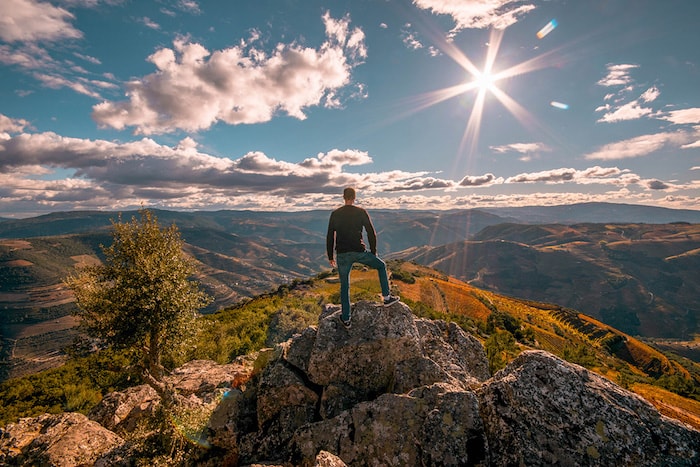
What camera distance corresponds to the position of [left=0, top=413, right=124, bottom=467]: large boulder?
12961mm

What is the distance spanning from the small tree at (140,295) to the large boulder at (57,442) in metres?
3.68

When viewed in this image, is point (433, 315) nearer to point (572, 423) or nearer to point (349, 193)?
point (349, 193)

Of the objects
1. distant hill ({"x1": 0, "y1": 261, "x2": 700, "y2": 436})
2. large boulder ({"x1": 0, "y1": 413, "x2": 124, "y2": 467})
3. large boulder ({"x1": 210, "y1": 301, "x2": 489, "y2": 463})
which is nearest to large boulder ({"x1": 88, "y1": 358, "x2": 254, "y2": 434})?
large boulder ({"x1": 0, "y1": 413, "x2": 124, "y2": 467})

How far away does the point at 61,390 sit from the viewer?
96.2 feet

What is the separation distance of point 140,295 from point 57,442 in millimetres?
8250

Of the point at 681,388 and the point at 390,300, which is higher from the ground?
the point at 390,300

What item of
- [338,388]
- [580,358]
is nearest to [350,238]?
[338,388]

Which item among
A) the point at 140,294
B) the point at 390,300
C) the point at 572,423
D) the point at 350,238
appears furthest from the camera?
the point at 140,294

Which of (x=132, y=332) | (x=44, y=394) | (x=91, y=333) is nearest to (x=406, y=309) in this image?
(x=132, y=332)

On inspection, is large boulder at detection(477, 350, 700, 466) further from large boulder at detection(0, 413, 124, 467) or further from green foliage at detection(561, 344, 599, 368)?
green foliage at detection(561, 344, 599, 368)

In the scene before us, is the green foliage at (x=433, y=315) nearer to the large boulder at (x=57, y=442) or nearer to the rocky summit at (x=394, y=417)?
the rocky summit at (x=394, y=417)

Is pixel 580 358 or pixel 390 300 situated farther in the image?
pixel 580 358

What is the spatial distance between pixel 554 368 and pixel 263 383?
458 inches

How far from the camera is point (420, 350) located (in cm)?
1395
